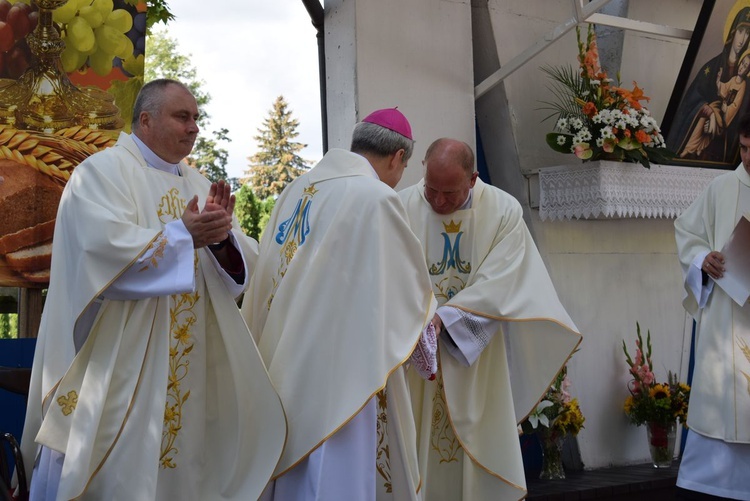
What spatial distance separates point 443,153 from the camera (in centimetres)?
452

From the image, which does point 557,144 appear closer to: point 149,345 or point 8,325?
point 8,325

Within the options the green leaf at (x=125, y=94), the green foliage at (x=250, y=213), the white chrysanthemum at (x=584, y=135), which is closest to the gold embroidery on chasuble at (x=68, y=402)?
the green leaf at (x=125, y=94)

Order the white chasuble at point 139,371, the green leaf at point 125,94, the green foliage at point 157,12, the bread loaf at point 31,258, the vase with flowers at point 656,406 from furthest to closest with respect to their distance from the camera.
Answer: the green foliage at point 157,12 < the vase with flowers at point 656,406 < the green leaf at point 125,94 < the bread loaf at point 31,258 < the white chasuble at point 139,371

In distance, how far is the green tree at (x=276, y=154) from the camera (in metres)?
30.4

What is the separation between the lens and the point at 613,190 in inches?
269

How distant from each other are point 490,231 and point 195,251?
158 cm

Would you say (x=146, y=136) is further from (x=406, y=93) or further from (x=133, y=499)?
(x=406, y=93)

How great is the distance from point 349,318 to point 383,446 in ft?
1.93

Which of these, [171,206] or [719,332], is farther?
[719,332]

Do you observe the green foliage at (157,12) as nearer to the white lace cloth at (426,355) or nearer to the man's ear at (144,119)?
the man's ear at (144,119)

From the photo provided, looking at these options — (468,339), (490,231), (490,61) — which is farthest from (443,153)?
(490,61)

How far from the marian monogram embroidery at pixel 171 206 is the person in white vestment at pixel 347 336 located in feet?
1.41

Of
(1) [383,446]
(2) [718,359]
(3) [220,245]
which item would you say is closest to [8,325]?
(3) [220,245]

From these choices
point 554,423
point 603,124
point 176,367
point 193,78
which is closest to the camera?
point 176,367
